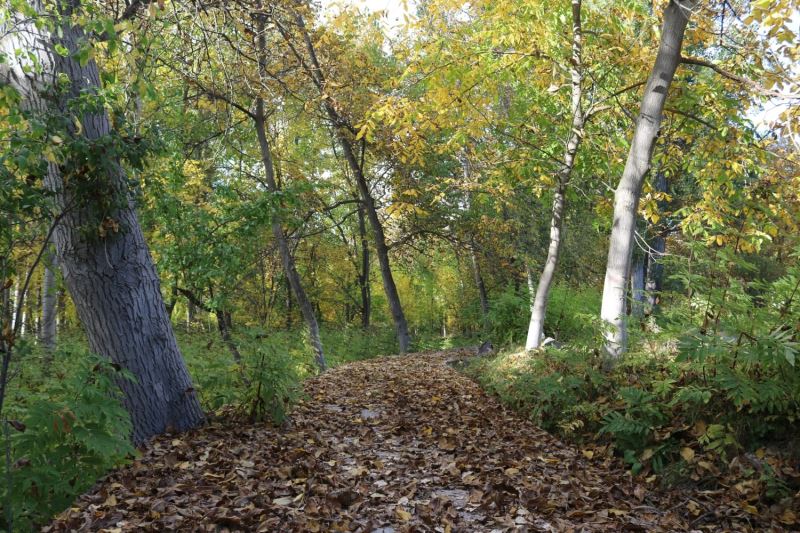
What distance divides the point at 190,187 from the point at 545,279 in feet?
27.9

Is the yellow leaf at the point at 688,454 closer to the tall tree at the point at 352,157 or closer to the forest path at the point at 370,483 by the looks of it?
the forest path at the point at 370,483

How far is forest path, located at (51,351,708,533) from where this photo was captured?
3.63 metres

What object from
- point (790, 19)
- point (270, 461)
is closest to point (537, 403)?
point (270, 461)

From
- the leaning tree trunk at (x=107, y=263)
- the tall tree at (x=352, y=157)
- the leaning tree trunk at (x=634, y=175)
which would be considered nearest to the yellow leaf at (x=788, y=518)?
the leaning tree trunk at (x=634, y=175)

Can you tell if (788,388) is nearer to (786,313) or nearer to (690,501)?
(786,313)

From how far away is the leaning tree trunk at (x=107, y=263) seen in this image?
484 centimetres

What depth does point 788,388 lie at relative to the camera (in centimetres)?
431

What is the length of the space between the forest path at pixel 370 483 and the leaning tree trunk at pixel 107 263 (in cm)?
46

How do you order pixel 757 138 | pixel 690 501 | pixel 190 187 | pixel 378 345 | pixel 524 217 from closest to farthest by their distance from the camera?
1. pixel 690 501
2. pixel 757 138
3. pixel 190 187
4. pixel 524 217
5. pixel 378 345

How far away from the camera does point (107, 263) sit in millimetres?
5125

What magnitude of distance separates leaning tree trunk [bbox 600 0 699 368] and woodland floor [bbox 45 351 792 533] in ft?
5.41

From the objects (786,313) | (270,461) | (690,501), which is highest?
(786,313)

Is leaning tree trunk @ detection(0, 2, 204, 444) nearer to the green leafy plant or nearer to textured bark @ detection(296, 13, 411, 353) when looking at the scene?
the green leafy plant

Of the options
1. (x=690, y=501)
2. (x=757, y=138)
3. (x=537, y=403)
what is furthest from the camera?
(x=757, y=138)
